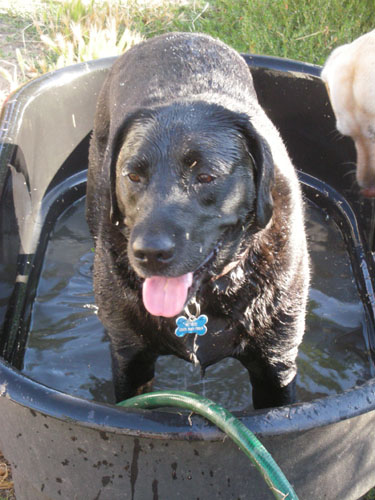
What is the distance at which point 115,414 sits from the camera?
6.33 feet

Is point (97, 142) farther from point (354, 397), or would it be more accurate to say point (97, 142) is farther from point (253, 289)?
point (354, 397)

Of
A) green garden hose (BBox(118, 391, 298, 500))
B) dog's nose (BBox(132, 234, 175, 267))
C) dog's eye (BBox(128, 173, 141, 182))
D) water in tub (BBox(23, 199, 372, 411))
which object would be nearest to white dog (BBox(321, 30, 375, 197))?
water in tub (BBox(23, 199, 372, 411))

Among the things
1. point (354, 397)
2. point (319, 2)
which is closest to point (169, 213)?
point (354, 397)

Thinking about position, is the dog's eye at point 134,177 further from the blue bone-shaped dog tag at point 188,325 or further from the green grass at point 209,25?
the green grass at point 209,25

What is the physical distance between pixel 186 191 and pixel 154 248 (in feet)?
0.86

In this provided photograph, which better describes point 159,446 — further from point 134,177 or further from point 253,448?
point 134,177

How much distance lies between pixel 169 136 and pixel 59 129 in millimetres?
2414

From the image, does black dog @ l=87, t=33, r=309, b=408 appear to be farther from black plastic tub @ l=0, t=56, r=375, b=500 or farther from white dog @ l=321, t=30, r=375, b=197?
white dog @ l=321, t=30, r=375, b=197

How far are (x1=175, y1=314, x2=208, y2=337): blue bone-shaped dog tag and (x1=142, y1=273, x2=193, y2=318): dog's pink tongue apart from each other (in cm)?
18

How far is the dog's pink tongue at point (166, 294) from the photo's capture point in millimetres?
2213

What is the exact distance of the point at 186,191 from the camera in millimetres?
2145

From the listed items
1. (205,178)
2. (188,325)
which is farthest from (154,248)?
(188,325)

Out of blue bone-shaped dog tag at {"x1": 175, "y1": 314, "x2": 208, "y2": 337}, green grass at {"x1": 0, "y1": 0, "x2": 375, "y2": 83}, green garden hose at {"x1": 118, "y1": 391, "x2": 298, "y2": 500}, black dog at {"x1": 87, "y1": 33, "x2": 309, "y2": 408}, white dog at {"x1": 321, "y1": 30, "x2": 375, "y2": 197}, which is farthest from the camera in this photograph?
green grass at {"x1": 0, "y1": 0, "x2": 375, "y2": 83}

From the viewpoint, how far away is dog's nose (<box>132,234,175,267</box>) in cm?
200
